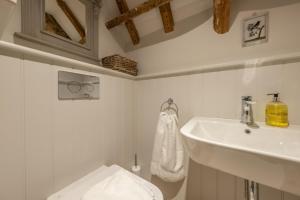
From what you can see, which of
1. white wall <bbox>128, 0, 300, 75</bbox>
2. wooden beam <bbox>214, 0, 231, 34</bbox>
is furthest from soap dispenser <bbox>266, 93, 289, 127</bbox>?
wooden beam <bbox>214, 0, 231, 34</bbox>

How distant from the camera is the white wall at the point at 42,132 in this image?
2.16ft

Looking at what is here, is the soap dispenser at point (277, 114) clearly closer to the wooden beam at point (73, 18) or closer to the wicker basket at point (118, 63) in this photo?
the wicker basket at point (118, 63)

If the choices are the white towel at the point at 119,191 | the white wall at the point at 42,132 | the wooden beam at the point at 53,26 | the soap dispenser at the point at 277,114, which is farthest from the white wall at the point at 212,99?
the wooden beam at the point at 53,26

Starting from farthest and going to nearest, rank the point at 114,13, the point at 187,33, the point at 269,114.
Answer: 1. the point at 114,13
2. the point at 187,33
3. the point at 269,114

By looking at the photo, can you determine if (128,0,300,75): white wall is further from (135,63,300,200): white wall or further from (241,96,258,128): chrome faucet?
(241,96,258,128): chrome faucet

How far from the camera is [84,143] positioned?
994mm

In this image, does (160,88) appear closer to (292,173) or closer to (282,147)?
(282,147)

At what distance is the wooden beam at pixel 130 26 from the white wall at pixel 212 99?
1.45 feet

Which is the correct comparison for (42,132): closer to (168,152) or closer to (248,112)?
(168,152)

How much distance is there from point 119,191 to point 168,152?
467 mm

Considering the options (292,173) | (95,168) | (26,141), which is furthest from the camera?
(95,168)

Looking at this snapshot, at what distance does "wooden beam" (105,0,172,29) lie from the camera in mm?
1166

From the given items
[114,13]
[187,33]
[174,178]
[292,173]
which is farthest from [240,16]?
[174,178]

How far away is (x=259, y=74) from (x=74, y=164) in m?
1.23
